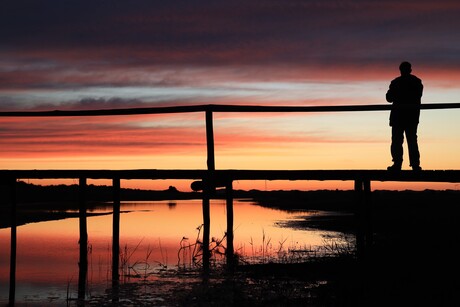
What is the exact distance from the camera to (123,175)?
48.6 ft

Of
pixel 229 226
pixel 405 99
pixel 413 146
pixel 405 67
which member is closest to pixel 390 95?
pixel 405 99

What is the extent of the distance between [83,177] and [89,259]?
3.88 metres

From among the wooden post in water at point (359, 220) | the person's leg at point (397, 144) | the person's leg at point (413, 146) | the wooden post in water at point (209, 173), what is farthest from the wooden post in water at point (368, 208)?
the wooden post in water at point (209, 173)

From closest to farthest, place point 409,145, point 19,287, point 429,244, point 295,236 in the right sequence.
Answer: point 409,145, point 19,287, point 429,244, point 295,236

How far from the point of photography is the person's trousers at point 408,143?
1296 cm

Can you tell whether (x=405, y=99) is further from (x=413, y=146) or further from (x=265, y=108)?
(x=265, y=108)

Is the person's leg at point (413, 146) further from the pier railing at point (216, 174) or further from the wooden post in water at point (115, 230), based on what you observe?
the wooden post in water at point (115, 230)

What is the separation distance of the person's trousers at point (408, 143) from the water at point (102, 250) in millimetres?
5023

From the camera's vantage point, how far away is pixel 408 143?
13.0 meters

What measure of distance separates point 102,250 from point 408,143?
11.4m

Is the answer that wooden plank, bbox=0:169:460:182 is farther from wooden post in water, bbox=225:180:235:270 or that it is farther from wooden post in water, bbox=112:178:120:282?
wooden post in water, bbox=225:180:235:270

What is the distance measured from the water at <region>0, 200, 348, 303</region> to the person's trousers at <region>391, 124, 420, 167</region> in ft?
16.5

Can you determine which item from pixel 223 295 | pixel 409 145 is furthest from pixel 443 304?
pixel 409 145

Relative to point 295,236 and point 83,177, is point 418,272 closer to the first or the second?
point 83,177
